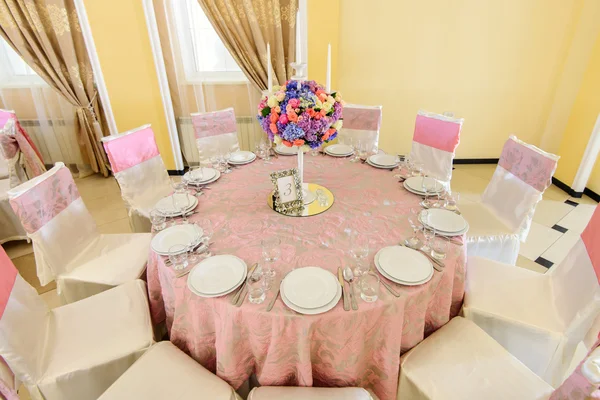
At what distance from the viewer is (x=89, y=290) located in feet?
5.91

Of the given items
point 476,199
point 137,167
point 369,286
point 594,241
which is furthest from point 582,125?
point 137,167

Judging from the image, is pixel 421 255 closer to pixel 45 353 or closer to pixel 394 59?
pixel 45 353

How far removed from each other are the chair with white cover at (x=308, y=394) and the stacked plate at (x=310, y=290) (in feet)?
0.99

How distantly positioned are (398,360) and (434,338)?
0.68 ft

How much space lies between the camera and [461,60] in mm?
3564

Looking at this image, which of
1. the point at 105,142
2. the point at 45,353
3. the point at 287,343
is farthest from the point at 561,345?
the point at 105,142

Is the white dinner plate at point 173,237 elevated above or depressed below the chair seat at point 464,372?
above

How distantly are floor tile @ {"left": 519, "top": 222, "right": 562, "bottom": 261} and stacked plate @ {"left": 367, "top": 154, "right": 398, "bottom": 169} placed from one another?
131 centimetres

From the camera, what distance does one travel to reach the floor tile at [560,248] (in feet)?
8.55

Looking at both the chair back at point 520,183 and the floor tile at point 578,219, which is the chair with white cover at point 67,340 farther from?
the floor tile at point 578,219

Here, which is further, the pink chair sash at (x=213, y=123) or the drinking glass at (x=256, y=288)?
the pink chair sash at (x=213, y=123)

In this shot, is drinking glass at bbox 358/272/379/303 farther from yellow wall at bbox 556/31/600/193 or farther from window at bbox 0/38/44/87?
window at bbox 0/38/44/87

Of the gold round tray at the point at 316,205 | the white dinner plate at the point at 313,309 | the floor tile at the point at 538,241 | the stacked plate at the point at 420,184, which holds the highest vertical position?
the stacked plate at the point at 420,184

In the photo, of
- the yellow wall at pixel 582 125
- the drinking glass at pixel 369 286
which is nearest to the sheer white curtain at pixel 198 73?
the drinking glass at pixel 369 286
